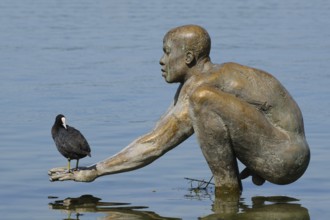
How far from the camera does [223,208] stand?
30.9ft

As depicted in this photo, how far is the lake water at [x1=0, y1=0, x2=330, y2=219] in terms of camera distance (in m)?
9.87

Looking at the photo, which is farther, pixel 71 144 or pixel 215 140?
pixel 71 144

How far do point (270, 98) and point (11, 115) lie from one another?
6819 mm

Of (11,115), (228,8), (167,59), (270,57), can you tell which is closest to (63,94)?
(11,115)

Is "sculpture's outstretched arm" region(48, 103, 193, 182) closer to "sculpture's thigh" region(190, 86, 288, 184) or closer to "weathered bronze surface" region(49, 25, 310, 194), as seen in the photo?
"weathered bronze surface" region(49, 25, 310, 194)

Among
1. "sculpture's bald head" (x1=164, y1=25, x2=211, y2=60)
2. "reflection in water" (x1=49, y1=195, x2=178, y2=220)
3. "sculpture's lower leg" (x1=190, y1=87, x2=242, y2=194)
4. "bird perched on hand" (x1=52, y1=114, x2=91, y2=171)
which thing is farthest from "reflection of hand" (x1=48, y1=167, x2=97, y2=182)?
"sculpture's bald head" (x1=164, y1=25, x2=211, y2=60)

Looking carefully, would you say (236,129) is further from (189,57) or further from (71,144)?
(71,144)

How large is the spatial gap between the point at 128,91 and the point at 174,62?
8112mm

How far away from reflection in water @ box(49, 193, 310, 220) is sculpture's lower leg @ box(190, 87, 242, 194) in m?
0.24

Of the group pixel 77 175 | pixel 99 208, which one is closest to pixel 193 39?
pixel 77 175

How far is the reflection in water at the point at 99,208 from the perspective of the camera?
9.28m

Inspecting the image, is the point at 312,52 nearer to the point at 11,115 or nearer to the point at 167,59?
the point at 11,115

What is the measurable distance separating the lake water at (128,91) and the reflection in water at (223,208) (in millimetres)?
16

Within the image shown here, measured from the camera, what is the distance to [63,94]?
1720cm
